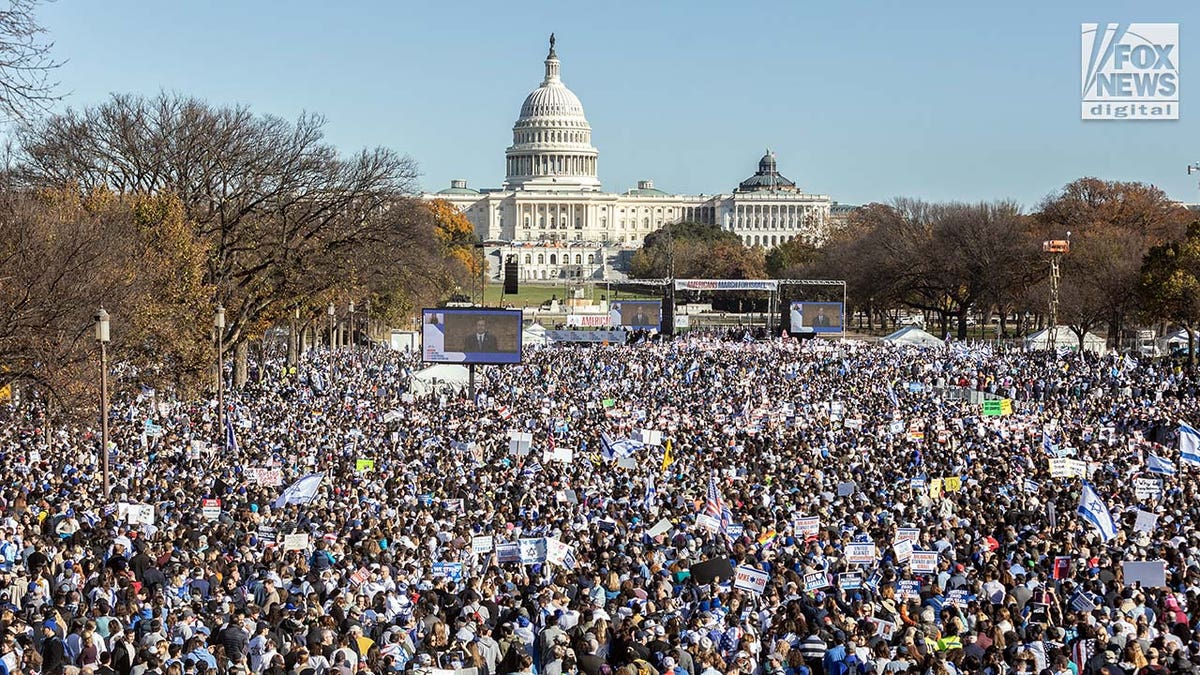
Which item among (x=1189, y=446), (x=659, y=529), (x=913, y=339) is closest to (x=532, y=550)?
(x=659, y=529)

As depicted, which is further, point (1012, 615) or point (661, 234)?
point (661, 234)

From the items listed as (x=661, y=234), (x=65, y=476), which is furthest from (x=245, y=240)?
(x=661, y=234)

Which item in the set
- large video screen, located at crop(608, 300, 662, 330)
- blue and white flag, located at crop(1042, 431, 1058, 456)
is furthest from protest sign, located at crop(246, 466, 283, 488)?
large video screen, located at crop(608, 300, 662, 330)

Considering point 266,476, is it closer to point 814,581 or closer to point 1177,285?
point 814,581

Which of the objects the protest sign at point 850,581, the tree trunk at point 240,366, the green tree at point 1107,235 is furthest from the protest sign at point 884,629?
the green tree at point 1107,235

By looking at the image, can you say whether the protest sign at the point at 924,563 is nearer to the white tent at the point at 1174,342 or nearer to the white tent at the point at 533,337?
the white tent at the point at 533,337

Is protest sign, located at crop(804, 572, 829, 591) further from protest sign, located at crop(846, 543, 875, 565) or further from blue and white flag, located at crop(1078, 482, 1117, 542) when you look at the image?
blue and white flag, located at crop(1078, 482, 1117, 542)

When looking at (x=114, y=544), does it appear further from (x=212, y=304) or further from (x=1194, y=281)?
(x=1194, y=281)
